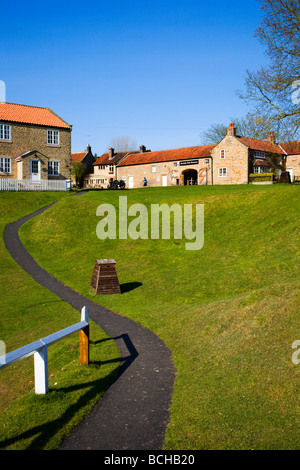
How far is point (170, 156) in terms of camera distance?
6819 centimetres

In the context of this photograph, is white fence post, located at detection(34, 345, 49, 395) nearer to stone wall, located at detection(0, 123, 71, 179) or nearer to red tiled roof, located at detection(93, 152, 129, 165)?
stone wall, located at detection(0, 123, 71, 179)

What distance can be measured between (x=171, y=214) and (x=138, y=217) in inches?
105

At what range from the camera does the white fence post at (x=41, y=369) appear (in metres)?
7.34

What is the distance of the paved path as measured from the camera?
5.96 m

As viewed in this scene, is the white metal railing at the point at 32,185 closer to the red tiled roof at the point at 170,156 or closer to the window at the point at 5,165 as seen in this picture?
the window at the point at 5,165

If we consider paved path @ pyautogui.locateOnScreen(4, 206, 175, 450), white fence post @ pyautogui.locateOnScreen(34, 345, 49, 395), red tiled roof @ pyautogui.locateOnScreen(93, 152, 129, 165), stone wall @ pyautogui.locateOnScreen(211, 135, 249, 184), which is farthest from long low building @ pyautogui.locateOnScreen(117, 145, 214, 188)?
white fence post @ pyautogui.locateOnScreen(34, 345, 49, 395)

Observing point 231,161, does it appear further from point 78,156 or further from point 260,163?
point 78,156

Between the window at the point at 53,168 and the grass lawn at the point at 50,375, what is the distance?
35.1 metres

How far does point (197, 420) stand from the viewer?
6.38 meters

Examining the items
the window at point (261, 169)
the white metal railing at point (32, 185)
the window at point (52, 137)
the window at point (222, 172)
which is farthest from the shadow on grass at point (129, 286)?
the window at point (261, 169)

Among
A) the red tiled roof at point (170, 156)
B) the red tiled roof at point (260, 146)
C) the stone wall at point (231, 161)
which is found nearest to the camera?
the stone wall at point (231, 161)

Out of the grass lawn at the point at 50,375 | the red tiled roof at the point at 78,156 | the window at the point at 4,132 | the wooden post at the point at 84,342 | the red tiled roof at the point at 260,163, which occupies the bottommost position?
the grass lawn at the point at 50,375

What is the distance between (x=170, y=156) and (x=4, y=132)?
99.0ft

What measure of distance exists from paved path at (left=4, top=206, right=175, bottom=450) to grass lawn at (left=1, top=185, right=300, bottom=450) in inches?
12.1
